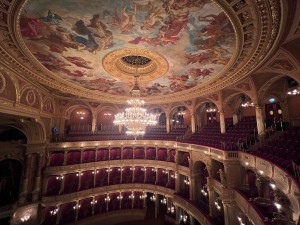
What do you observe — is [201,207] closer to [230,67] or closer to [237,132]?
[237,132]

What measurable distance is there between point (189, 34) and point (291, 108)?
1144 centimetres

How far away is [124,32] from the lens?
6.32 metres

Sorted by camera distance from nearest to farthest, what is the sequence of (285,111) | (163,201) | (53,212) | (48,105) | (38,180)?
1. (285,111)
2. (38,180)
3. (48,105)
4. (53,212)
5. (163,201)

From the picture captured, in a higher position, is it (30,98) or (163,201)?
(30,98)

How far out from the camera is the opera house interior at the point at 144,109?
17.7 ft

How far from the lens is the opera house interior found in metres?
5.40

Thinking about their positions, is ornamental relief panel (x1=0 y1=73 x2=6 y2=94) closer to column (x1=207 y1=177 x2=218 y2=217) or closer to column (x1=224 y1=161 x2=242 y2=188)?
column (x1=224 y1=161 x2=242 y2=188)

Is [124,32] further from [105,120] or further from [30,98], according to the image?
[105,120]

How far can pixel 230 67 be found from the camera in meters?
8.91

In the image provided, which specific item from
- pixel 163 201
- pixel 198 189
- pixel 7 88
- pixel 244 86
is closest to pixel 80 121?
pixel 7 88

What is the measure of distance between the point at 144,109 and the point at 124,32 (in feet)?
16.6

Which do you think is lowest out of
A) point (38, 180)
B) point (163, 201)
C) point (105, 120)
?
point (163, 201)

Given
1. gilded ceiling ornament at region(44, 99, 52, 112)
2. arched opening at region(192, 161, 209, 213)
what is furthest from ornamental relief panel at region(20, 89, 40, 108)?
arched opening at region(192, 161, 209, 213)

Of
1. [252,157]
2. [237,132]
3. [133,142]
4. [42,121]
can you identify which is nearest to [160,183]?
[133,142]
